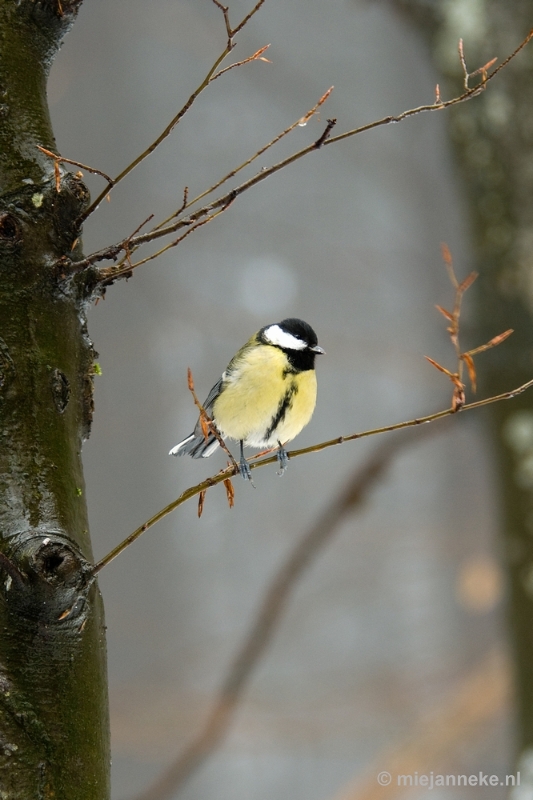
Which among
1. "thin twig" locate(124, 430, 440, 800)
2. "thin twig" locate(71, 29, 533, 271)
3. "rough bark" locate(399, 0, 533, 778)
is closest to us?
"thin twig" locate(71, 29, 533, 271)

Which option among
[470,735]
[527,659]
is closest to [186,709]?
[470,735]

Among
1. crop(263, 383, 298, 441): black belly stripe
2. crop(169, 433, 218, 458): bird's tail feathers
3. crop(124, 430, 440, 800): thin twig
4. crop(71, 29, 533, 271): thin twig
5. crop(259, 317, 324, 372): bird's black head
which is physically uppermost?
crop(259, 317, 324, 372): bird's black head

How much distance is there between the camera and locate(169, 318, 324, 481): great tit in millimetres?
750

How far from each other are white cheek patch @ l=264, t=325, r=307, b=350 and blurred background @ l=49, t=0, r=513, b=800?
584 millimetres

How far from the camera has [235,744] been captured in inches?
58.3

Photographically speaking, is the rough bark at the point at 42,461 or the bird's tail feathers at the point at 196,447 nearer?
the rough bark at the point at 42,461

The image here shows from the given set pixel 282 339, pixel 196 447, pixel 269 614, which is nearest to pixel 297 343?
pixel 282 339

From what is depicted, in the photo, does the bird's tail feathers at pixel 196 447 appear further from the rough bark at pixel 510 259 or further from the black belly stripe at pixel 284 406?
the rough bark at pixel 510 259

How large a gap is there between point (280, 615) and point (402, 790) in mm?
412

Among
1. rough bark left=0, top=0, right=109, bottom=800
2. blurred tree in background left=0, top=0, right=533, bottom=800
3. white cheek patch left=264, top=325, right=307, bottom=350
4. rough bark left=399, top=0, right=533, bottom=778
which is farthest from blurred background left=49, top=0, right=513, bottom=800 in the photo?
rough bark left=0, top=0, right=109, bottom=800

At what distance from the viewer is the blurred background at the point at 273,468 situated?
146cm

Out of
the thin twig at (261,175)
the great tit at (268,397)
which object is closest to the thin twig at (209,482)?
the thin twig at (261,175)

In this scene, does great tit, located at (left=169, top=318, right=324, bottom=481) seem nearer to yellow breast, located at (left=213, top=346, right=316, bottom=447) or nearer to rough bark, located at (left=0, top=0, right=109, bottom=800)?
yellow breast, located at (left=213, top=346, right=316, bottom=447)

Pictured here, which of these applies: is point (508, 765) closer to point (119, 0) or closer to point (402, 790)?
point (402, 790)
